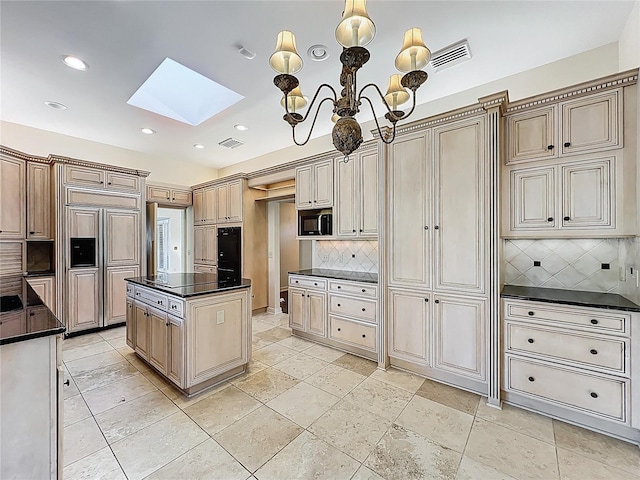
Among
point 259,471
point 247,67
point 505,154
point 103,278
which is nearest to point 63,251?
point 103,278

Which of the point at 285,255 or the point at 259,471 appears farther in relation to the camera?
the point at 285,255

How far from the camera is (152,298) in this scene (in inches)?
108

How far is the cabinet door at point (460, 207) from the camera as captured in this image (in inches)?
96.1

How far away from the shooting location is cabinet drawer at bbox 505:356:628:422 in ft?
6.31

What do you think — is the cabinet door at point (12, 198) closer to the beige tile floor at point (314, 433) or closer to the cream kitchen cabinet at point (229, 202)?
the beige tile floor at point (314, 433)

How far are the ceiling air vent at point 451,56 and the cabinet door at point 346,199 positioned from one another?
4.14ft

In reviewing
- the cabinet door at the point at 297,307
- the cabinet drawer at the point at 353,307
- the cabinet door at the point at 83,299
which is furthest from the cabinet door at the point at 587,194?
the cabinet door at the point at 83,299

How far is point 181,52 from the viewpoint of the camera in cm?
247

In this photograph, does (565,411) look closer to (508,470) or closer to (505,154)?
(508,470)

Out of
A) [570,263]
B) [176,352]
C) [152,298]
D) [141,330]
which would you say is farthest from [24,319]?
[570,263]

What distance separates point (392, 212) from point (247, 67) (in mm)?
2027

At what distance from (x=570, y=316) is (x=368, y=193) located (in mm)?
2100

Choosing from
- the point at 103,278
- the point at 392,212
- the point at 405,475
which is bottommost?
the point at 405,475

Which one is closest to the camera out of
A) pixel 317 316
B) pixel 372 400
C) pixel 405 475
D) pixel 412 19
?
pixel 405 475
